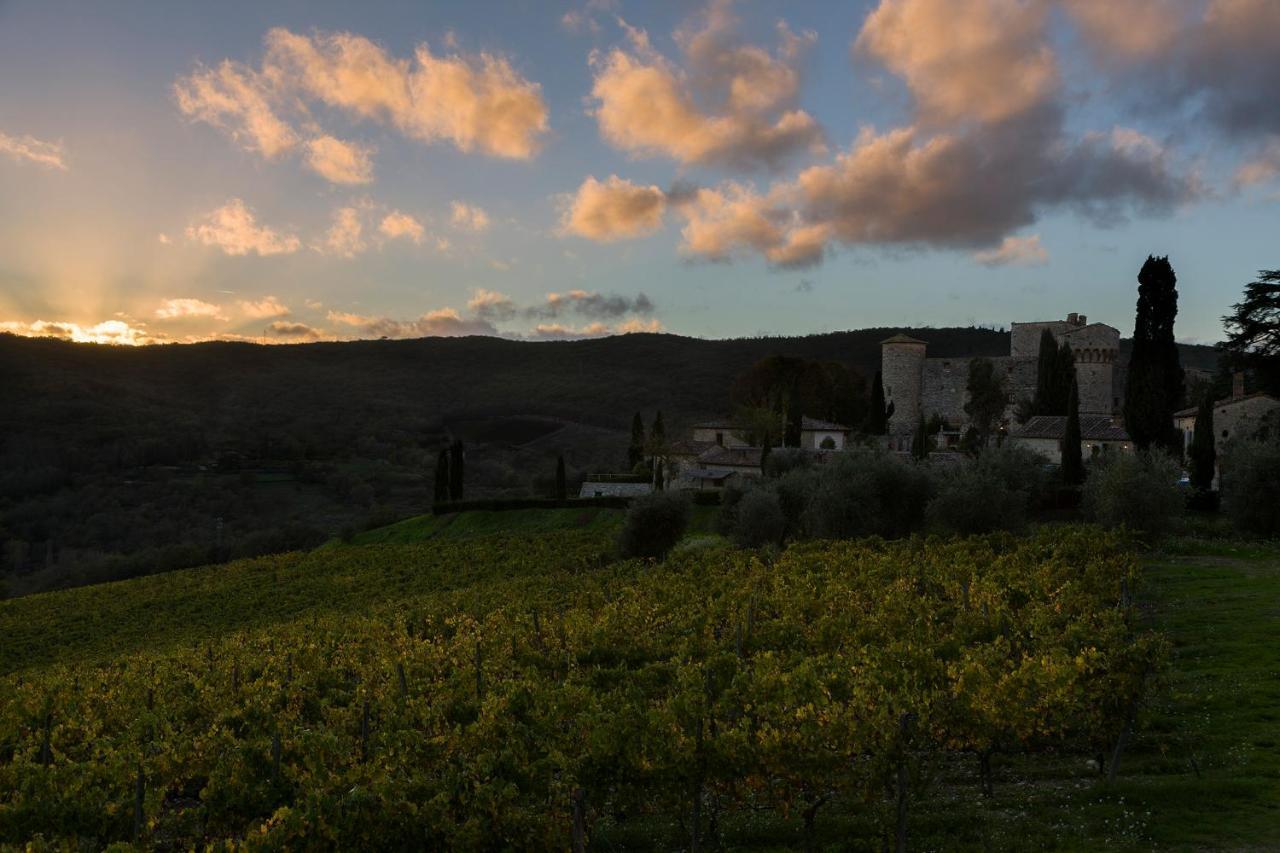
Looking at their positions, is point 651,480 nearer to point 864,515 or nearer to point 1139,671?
point 864,515

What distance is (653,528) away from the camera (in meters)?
37.9

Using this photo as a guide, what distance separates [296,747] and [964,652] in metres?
9.13

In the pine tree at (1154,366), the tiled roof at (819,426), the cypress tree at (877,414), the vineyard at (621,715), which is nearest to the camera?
the vineyard at (621,715)

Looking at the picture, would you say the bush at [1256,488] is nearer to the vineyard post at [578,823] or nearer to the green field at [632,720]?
the green field at [632,720]

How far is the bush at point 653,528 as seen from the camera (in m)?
37.9

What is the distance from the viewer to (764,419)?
221 feet

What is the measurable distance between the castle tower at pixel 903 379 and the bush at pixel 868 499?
40.7 metres

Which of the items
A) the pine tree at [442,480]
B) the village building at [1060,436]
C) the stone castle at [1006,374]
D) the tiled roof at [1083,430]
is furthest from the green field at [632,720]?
the stone castle at [1006,374]

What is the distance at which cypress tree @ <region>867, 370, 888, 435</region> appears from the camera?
236ft

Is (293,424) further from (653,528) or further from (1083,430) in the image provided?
(1083,430)

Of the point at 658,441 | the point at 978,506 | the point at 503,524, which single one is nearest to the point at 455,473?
the point at 503,524

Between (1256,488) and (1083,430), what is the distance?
20623mm

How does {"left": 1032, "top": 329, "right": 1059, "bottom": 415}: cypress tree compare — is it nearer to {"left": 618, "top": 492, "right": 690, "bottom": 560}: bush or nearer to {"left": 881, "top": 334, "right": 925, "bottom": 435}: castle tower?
{"left": 881, "top": 334, "right": 925, "bottom": 435}: castle tower

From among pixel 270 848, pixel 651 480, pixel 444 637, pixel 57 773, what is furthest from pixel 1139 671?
pixel 651 480
